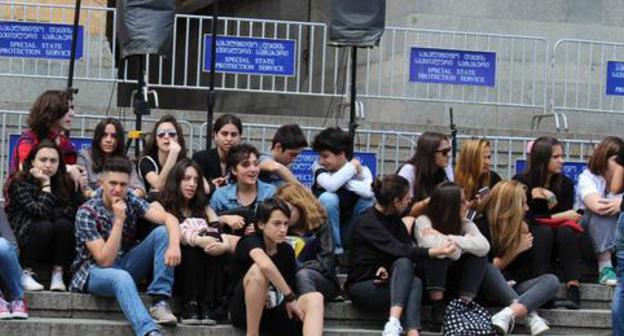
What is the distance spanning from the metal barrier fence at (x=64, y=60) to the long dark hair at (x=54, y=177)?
488cm

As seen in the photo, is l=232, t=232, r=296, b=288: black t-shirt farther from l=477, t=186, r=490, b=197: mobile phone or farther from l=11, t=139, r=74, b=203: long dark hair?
l=477, t=186, r=490, b=197: mobile phone

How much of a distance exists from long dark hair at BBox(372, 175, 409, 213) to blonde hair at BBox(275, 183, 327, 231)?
48 centimetres

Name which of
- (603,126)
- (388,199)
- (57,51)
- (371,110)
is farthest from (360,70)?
(388,199)

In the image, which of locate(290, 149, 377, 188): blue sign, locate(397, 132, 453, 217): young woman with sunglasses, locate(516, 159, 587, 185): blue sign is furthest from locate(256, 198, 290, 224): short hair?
locate(516, 159, 587, 185): blue sign

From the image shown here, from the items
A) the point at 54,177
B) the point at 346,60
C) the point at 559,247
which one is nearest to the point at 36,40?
the point at 346,60

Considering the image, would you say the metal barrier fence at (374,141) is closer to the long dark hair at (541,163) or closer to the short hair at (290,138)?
the short hair at (290,138)

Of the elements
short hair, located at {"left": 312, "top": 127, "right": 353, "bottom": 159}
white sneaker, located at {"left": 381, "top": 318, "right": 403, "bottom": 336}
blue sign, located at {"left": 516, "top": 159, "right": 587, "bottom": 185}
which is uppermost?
short hair, located at {"left": 312, "top": 127, "right": 353, "bottom": 159}

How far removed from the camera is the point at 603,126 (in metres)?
17.8

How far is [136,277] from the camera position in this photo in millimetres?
11016

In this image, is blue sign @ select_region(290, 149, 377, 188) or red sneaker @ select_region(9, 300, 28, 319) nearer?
red sneaker @ select_region(9, 300, 28, 319)

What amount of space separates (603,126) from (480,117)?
1.53m

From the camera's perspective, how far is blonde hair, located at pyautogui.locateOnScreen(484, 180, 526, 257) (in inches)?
463

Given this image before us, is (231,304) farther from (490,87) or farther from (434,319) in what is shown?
(490,87)

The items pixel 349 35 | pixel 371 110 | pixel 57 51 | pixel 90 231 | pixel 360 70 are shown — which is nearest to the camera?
pixel 90 231
